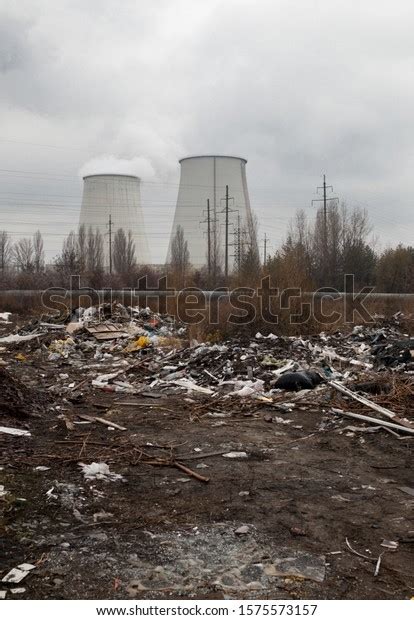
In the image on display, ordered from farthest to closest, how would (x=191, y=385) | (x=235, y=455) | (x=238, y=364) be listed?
(x=238, y=364), (x=191, y=385), (x=235, y=455)

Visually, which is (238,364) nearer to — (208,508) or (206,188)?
(208,508)

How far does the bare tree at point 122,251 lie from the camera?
121 ft

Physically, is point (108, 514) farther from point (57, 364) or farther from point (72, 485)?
point (57, 364)

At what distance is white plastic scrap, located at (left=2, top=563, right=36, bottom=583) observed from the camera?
129 inches

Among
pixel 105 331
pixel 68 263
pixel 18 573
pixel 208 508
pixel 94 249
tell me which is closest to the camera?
pixel 18 573

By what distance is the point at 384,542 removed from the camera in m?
3.94

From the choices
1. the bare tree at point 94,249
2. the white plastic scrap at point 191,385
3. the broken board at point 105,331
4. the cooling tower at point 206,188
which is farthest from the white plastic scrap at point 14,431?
the bare tree at point 94,249

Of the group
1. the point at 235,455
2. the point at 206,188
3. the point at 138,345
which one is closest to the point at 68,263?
the point at 206,188

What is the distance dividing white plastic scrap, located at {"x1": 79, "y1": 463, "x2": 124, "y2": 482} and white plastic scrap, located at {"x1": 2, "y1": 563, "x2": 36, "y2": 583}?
66.3 inches

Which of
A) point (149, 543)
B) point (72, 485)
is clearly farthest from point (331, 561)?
point (72, 485)

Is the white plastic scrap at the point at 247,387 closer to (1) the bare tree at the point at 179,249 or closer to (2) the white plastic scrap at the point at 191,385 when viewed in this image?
(2) the white plastic scrap at the point at 191,385

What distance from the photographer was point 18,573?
3365mm

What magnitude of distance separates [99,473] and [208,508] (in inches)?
47.8

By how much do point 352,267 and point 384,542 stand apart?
26.4 meters
